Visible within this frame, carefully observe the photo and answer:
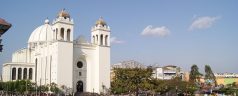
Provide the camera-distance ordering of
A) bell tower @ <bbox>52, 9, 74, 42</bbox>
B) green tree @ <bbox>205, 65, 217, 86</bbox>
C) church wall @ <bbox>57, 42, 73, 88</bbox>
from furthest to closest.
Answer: green tree @ <bbox>205, 65, 217, 86</bbox>, bell tower @ <bbox>52, 9, 74, 42</bbox>, church wall @ <bbox>57, 42, 73, 88</bbox>

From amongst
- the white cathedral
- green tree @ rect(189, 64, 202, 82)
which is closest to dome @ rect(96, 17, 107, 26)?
the white cathedral

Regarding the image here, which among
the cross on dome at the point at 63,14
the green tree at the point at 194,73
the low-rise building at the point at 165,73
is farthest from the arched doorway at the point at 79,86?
the low-rise building at the point at 165,73

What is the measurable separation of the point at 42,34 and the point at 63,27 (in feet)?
41.8

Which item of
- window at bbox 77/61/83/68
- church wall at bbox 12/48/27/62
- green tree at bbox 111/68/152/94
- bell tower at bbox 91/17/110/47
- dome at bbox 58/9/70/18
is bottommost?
green tree at bbox 111/68/152/94

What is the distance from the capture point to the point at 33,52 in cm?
6228

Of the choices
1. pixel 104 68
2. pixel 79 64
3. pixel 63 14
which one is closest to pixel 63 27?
pixel 63 14

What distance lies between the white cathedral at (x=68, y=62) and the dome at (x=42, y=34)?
3.24 m

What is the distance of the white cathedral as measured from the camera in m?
53.0

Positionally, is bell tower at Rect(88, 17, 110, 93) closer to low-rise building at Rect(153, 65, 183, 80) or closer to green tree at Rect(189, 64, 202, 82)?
green tree at Rect(189, 64, 202, 82)

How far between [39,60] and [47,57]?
11.8ft

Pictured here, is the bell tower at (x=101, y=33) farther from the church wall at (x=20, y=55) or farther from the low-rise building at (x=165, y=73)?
the low-rise building at (x=165, y=73)

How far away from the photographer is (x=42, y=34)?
216 ft

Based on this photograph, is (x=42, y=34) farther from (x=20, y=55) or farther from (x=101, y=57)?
(x=101, y=57)

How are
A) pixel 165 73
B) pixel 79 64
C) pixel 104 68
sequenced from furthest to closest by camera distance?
pixel 165 73 → pixel 104 68 → pixel 79 64
